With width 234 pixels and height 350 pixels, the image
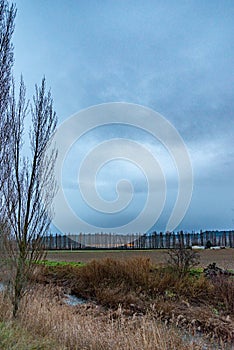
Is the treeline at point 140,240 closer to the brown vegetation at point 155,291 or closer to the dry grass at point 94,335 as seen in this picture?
the brown vegetation at point 155,291

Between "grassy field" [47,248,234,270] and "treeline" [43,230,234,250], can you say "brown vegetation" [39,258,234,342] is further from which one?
"treeline" [43,230,234,250]

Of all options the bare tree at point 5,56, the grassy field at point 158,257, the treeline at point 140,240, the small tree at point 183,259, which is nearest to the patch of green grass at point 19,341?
the bare tree at point 5,56

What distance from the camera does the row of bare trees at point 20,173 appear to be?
6734mm

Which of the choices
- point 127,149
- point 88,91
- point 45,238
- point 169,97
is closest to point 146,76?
point 169,97

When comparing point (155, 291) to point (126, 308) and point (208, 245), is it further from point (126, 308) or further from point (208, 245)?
point (208, 245)

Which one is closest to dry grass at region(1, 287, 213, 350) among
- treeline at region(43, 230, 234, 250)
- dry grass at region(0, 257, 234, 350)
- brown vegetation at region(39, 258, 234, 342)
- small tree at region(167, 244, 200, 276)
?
dry grass at region(0, 257, 234, 350)

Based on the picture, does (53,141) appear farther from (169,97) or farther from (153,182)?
(153,182)

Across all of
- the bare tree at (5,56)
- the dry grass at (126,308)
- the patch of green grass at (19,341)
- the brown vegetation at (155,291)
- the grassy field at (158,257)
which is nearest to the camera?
the patch of green grass at (19,341)

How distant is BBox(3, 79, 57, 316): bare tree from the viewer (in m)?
6.89

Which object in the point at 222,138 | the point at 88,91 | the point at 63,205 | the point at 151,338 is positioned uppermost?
the point at 88,91

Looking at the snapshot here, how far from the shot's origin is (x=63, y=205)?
8.41 meters

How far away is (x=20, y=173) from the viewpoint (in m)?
7.14

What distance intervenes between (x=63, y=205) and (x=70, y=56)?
5.17 meters

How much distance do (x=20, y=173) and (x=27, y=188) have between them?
307mm
